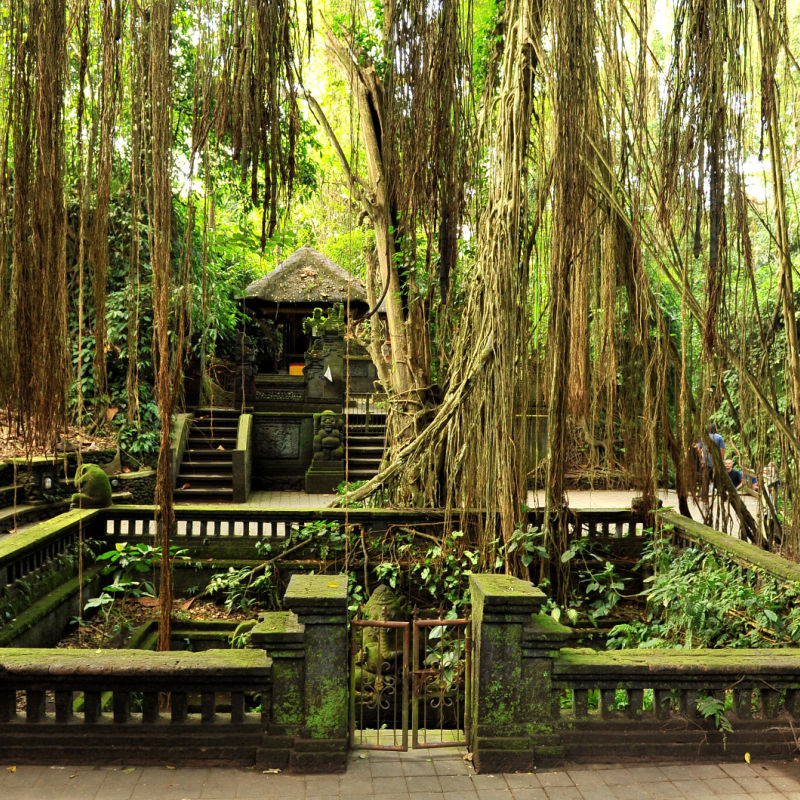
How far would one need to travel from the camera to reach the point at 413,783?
327 centimetres

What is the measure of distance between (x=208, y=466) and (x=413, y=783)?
10466 millimetres

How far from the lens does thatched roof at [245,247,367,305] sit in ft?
57.2

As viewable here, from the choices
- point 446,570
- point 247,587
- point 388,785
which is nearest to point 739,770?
point 388,785

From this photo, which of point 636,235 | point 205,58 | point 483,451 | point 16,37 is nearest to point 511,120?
point 636,235

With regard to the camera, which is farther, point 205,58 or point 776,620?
point 776,620

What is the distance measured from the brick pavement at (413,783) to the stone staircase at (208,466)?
8707 mm

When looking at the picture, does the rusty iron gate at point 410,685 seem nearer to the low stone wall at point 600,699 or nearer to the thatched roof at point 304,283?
the low stone wall at point 600,699

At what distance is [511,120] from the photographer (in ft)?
16.6

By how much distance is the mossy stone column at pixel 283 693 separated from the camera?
3.36m

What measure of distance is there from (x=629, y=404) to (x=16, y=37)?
16.5ft

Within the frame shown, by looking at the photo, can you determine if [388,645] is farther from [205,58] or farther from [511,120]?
[205,58]

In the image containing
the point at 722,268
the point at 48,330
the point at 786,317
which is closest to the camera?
the point at 48,330

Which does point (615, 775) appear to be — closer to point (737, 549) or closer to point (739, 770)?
point (739, 770)

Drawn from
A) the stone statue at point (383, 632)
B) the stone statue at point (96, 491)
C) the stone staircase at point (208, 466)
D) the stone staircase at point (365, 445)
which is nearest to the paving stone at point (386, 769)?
the stone statue at point (383, 632)
